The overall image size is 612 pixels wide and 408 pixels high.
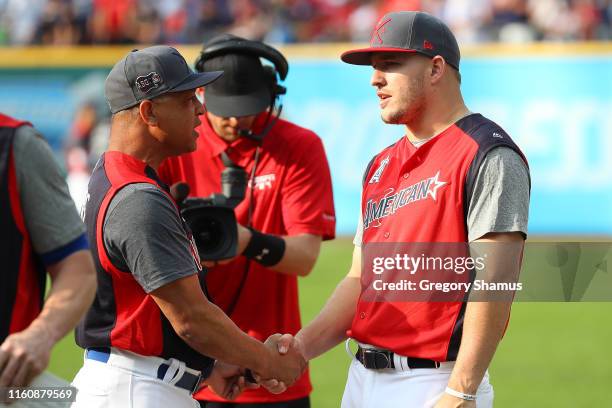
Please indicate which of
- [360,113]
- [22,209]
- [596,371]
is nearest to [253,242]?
[22,209]

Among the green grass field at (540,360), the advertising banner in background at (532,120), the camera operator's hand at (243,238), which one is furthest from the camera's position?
the advertising banner in background at (532,120)

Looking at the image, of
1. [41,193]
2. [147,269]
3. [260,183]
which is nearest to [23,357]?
[41,193]

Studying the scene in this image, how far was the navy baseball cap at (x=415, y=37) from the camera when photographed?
13.9 ft

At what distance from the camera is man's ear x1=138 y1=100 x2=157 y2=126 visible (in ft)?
13.6

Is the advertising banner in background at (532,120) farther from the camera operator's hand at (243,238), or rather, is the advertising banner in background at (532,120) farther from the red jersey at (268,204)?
the camera operator's hand at (243,238)

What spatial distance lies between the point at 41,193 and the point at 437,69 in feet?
6.04

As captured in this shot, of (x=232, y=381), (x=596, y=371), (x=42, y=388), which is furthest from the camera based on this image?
(x=596, y=371)

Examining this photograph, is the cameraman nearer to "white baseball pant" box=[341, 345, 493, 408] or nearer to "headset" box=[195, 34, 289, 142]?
"headset" box=[195, 34, 289, 142]

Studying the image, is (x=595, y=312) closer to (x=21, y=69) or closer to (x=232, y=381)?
(x=232, y=381)

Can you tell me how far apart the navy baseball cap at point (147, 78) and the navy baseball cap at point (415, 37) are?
2.59ft

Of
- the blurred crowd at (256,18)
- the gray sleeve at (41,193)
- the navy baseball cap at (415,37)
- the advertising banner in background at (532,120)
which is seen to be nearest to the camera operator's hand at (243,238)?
the navy baseball cap at (415,37)

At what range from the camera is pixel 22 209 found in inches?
131

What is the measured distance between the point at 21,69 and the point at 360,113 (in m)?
6.44

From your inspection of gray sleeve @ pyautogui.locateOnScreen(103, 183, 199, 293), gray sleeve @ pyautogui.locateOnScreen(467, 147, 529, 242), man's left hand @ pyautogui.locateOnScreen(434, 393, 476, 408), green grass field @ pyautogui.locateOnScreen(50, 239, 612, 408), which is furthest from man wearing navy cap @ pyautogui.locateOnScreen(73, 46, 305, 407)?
green grass field @ pyautogui.locateOnScreen(50, 239, 612, 408)
